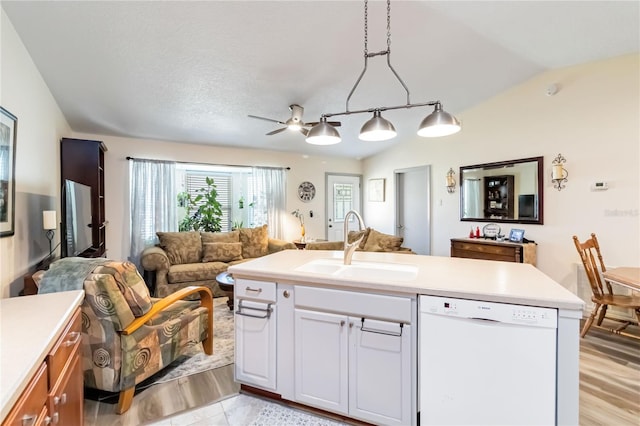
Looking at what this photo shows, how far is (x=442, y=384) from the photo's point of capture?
5.06ft

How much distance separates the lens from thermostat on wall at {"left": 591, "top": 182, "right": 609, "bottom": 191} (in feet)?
11.3

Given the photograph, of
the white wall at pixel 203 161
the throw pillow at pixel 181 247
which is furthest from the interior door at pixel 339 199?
the throw pillow at pixel 181 247

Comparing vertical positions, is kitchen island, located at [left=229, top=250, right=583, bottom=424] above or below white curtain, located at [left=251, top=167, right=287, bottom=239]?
below

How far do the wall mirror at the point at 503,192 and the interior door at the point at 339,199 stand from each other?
2.45 m

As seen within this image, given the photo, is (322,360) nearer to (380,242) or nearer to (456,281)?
(456,281)

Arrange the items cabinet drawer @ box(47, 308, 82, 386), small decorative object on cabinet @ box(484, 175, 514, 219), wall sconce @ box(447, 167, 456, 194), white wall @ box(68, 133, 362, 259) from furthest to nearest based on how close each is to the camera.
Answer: wall sconce @ box(447, 167, 456, 194)
white wall @ box(68, 133, 362, 259)
small decorative object on cabinet @ box(484, 175, 514, 219)
cabinet drawer @ box(47, 308, 82, 386)

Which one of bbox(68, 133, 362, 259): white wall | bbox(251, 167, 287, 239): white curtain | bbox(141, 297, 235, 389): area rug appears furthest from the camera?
bbox(251, 167, 287, 239): white curtain

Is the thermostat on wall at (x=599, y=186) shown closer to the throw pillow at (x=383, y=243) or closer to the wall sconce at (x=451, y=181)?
the wall sconce at (x=451, y=181)

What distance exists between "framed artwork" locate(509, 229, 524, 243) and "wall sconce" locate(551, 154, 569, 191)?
0.70 meters

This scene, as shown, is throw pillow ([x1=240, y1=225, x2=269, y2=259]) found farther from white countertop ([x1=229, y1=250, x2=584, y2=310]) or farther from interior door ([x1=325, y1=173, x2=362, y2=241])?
white countertop ([x1=229, y1=250, x2=584, y2=310])

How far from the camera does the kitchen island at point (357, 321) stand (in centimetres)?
140

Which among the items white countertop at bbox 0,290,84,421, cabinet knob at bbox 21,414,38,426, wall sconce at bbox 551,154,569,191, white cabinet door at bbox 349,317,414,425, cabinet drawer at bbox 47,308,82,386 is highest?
wall sconce at bbox 551,154,569,191

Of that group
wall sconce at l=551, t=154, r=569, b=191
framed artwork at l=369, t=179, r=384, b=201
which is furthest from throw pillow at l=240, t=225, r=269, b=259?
wall sconce at l=551, t=154, r=569, b=191

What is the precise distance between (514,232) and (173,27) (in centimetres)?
460
